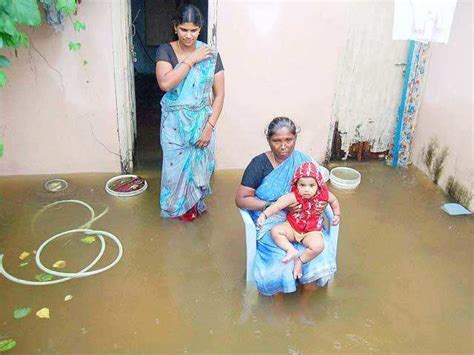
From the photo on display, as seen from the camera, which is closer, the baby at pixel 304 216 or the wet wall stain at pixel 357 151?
the baby at pixel 304 216

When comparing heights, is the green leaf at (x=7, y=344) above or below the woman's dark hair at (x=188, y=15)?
below

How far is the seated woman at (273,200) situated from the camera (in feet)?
9.48

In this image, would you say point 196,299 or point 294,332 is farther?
point 196,299

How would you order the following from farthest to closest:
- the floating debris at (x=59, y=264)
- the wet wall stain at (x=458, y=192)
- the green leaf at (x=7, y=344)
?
the wet wall stain at (x=458, y=192) < the floating debris at (x=59, y=264) < the green leaf at (x=7, y=344)

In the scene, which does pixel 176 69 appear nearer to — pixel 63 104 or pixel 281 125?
pixel 281 125

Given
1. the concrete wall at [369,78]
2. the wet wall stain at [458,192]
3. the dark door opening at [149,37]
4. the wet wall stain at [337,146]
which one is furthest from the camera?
the dark door opening at [149,37]

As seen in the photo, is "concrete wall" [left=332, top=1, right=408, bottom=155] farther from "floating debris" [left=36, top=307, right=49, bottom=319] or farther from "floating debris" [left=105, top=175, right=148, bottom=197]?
"floating debris" [left=36, top=307, right=49, bottom=319]

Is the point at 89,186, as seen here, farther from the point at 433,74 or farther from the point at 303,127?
the point at 433,74

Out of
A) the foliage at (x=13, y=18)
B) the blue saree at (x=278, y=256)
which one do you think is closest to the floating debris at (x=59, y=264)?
the foliage at (x=13, y=18)

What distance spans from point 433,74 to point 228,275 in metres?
2.85

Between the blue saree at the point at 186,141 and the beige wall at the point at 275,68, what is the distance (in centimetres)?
84

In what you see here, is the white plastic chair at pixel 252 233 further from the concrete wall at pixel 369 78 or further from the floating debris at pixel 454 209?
the concrete wall at pixel 369 78

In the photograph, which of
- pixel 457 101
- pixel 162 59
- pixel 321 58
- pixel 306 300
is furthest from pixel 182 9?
pixel 457 101

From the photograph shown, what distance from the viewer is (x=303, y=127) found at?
4.68 m
